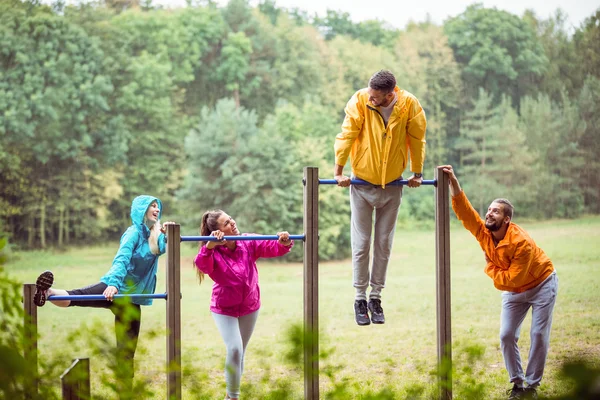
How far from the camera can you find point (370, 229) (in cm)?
462

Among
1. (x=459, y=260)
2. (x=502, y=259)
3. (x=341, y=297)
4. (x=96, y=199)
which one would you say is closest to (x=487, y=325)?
(x=341, y=297)

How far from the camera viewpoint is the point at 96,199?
2159 centimetres

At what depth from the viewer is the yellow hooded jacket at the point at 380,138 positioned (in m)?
4.54

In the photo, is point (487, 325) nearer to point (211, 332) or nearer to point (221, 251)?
point (211, 332)

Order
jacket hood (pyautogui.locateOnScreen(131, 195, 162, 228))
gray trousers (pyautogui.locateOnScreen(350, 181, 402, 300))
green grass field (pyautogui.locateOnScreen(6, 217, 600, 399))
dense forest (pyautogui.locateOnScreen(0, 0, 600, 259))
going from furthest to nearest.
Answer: dense forest (pyautogui.locateOnScreen(0, 0, 600, 259)) < green grass field (pyautogui.locateOnScreen(6, 217, 600, 399)) < jacket hood (pyautogui.locateOnScreen(131, 195, 162, 228)) < gray trousers (pyautogui.locateOnScreen(350, 181, 402, 300))

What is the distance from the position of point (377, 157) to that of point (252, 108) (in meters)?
19.7

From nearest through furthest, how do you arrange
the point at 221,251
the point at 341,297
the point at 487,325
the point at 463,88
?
the point at 221,251 < the point at 487,325 < the point at 341,297 < the point at 463,88

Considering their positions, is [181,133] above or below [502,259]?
above

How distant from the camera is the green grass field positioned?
10.1 meters

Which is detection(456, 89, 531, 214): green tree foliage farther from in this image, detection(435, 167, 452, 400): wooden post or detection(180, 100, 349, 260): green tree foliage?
detection(435, 167, 452, 400): wooden post

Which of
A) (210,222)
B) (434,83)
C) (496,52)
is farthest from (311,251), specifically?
(496,52)

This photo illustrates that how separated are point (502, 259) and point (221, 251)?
5.39 feet

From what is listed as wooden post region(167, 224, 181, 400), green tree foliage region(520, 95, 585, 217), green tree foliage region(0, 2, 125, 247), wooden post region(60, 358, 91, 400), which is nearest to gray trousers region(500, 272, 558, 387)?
wooden post region(167, 224, 181, 400)

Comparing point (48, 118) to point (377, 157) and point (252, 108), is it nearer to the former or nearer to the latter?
point (252, 108)
